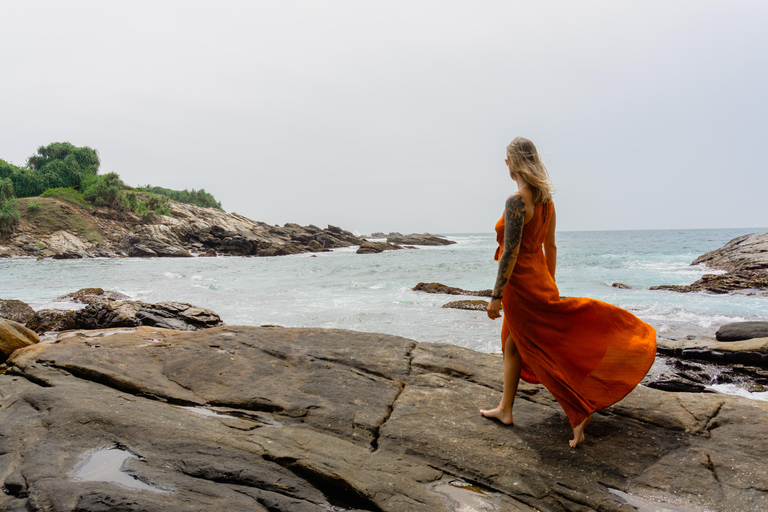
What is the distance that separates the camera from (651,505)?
2895 mm

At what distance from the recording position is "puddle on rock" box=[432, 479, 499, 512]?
2.82 meters

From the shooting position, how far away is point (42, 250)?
4569 cm

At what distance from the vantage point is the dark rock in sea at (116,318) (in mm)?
9680

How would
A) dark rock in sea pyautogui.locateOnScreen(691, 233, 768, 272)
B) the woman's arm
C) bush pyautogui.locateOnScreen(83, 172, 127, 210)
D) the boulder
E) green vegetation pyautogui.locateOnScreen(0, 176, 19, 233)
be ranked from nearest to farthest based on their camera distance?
the woman's arm
the boulder
dark rock in sea pyautogui.locateOnScreen(691, 233, 768, 272)
green vegetation pyautogui.locateOnScreen(0, 176, 19, 233)
bush pyautogui.locateOnScreen(83, 172, 127, 210)

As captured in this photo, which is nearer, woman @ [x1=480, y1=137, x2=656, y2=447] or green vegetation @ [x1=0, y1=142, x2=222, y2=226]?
woman @ [x1=480, y1=137, x2=656, y2=447]

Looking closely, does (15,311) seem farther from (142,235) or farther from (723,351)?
(142,235)

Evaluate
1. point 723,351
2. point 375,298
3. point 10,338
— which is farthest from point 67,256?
point 723,351

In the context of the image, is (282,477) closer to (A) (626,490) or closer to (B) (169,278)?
(A) (626,490)

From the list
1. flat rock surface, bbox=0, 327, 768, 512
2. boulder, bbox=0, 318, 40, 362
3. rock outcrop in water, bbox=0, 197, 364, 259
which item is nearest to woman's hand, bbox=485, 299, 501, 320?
flat rock surface, bbox=0, 327, 768, 512

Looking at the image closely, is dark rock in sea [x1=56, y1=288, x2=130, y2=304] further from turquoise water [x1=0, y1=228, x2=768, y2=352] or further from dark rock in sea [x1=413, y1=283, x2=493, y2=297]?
dark rock in sea [x1=413, y1=283, x2=493, y2=297]

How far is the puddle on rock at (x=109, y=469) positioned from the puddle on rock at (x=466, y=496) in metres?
1.83

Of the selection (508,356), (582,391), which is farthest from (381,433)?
(582,391)

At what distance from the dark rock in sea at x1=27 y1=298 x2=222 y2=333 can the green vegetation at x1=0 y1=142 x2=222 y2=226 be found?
55745 millimetres

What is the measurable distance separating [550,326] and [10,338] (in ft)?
21.6
